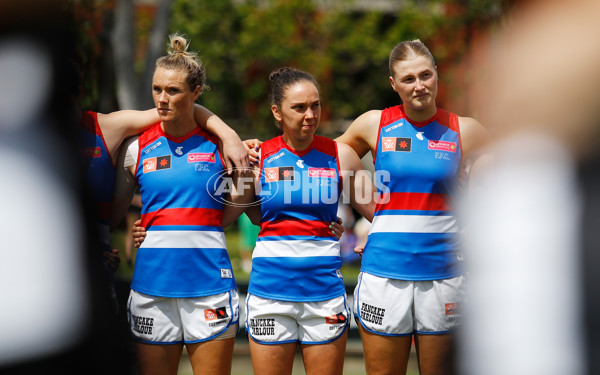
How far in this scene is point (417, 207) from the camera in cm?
302

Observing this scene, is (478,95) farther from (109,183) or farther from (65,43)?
(109,183)

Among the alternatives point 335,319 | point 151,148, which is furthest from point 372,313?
point 151,148

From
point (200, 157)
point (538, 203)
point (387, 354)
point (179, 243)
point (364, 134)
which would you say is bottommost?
point (387, 354)

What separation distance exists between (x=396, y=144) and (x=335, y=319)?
87cm

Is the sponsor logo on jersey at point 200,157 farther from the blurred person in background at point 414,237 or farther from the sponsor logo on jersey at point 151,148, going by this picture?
the blurred person in background at point 414,237

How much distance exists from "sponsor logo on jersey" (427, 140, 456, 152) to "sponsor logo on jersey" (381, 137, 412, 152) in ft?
0.31

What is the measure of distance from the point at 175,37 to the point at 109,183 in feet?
2.47

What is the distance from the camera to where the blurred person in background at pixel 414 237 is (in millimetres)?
2984

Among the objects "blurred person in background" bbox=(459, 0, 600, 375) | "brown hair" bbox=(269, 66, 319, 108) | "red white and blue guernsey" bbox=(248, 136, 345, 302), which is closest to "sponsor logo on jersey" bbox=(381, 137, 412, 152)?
"red white and blue guernsey" bbox=(248, 136, 345, 302)

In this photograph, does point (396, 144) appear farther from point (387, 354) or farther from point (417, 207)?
point (387, 354)

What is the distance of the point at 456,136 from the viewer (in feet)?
10.1

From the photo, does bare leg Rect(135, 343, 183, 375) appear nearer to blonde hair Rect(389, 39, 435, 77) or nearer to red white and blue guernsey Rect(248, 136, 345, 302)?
red white and blue guernsey Rect(248, 136, 345, 302)

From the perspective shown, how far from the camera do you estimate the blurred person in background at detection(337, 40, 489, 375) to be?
2.98m

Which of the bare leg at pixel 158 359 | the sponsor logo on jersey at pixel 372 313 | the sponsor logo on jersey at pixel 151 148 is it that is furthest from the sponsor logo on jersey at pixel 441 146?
the bare leg at pixel 158 359
